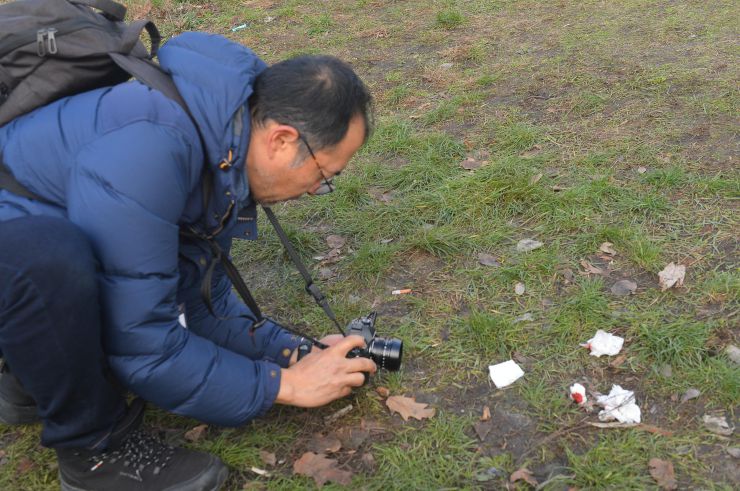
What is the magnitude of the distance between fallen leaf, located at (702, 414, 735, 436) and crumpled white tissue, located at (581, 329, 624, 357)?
18.1 inches

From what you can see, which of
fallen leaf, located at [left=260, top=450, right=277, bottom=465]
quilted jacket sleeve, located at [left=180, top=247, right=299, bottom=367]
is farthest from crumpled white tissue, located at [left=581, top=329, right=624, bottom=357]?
fallen leaf, located at [left=260, top=450, right=277, bottom=465]

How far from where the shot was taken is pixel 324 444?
2.73 metres

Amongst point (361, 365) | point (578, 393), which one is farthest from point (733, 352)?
point (361, 365)

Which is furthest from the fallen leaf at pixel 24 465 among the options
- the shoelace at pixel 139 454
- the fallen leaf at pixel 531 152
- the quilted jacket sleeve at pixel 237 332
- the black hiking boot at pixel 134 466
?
the fallen leaf at pixel 531 152

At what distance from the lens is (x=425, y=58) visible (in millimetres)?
6355

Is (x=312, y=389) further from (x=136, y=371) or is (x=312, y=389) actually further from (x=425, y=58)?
(x=425, y=58)

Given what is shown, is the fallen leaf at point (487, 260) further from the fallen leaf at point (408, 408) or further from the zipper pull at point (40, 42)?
the zipper pull at point (40, 42)

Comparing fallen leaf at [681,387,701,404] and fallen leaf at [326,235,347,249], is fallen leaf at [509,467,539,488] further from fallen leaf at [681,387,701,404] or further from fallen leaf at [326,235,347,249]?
fallen leaf at [326,235,347,249]

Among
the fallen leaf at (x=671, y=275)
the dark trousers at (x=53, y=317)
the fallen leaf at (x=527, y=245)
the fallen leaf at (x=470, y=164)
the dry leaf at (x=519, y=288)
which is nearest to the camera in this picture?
the dark trousers at (x=53, y=317)

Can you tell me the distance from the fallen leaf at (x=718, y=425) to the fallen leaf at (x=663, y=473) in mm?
250

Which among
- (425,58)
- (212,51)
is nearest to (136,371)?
(212,51)

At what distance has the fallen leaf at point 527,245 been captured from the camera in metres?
3.72

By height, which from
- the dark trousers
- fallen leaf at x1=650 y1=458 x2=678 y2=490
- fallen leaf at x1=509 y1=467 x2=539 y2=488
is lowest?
fallen leaf at x1=509 y1=467 x2=539 y2=488

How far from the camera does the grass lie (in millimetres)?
2660
